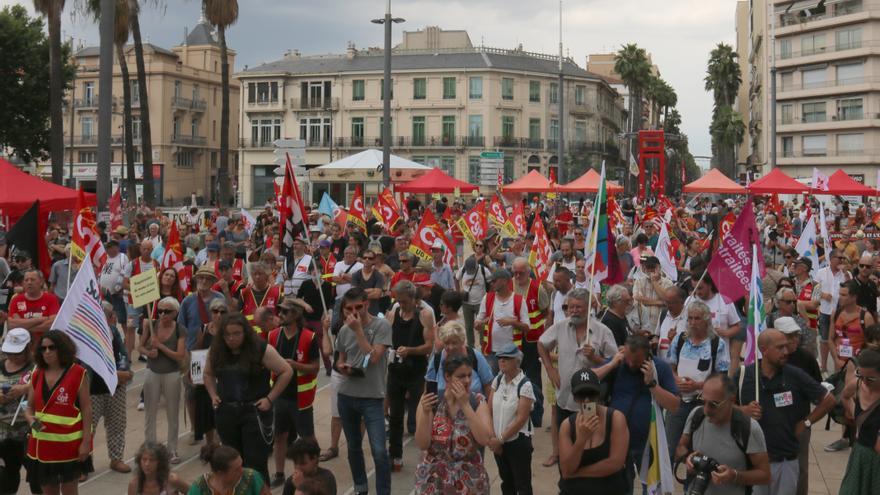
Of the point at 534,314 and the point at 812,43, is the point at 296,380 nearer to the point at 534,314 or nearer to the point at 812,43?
the point at 534,314

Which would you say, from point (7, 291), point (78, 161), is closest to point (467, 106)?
point (78, 161)

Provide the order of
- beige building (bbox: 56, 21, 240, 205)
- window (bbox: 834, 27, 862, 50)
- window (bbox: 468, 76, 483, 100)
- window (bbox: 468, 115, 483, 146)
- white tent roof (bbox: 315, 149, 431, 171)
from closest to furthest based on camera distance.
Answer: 1. white tent roof (bbox: 315, 149, 431, 171)
2. window (bbox: 834, 27, 862, 50)
3. window (bbox: 468, 76, 483, 100)
4. window (bbox: 468, 115, 483, 146)
5. beige building (bbox: 56, 21, 240, 205)

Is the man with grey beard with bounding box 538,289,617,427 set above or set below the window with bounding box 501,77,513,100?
below

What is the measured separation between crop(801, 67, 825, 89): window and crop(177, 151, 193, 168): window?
154 feet

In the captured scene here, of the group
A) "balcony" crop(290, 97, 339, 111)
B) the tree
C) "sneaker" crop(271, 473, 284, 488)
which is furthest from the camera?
"balcony" crop(290, 97, 339, 111)

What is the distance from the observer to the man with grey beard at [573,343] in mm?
7547

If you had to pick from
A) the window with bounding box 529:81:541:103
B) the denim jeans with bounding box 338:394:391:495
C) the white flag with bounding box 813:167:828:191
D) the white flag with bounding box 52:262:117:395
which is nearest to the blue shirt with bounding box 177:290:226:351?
the white flag with bounding box 52:262:117:395

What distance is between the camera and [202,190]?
80.4 metres

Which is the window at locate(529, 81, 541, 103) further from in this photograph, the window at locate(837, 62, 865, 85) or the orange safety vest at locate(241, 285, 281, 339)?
the orange safety vest at locate(241, 285, 281, 339)

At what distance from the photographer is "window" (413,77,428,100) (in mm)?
70544

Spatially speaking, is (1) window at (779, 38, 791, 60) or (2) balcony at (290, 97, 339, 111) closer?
(1) window at (779, 38, 791, 60)

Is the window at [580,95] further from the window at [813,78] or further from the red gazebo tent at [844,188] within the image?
the red gazebo tent at [844,188]

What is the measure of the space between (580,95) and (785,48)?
602 inches

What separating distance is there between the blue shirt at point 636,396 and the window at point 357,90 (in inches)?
2616
